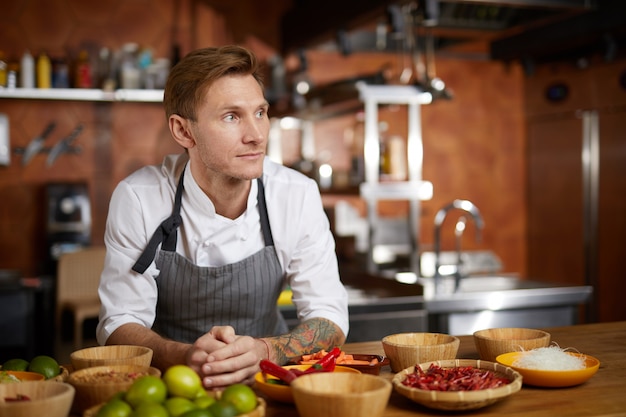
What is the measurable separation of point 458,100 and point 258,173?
15.6 feet

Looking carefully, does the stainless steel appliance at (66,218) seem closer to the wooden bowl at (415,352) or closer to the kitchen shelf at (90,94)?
the kitchen shelf at (90,94)

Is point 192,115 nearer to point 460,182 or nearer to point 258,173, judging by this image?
point 258,173

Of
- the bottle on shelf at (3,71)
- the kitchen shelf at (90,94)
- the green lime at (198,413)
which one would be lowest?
the green lime at (198,413)

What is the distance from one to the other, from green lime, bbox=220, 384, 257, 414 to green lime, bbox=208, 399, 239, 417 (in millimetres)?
16

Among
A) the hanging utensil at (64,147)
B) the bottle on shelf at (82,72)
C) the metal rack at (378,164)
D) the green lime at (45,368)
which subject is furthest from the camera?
the hanging utensil at (64,147)

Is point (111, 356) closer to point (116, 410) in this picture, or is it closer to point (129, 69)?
point (116, 410)

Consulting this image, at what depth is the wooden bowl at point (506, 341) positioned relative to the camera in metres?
1.66

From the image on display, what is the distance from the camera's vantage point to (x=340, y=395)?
1191 millimetres

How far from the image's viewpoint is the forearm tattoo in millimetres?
1762

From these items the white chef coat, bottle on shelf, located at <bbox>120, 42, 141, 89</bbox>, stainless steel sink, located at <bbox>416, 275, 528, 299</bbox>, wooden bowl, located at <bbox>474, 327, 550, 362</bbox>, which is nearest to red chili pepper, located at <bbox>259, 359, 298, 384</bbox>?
wooden bowl, located at <bbox>474, 327, 550, 362</bbox>

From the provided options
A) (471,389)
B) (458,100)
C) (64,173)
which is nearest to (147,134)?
(64,173)

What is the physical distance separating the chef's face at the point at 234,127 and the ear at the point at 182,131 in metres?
0.07

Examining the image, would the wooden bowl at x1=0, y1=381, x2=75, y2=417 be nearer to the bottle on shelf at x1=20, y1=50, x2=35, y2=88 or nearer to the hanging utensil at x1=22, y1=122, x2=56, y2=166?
the bottle on shelf at x1=20, y1=50, x2=35, y2=88

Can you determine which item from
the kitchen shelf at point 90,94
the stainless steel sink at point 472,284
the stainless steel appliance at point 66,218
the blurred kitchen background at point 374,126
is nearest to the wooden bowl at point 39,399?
the blurred kitchen background at point 374,126
